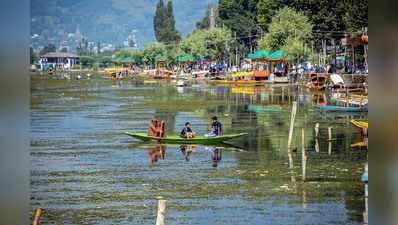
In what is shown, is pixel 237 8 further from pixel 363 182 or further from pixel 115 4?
pixel 363 182

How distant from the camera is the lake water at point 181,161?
7.22 meters

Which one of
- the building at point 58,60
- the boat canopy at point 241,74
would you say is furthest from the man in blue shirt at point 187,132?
the building at point 58,60

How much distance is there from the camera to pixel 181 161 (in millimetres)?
7719

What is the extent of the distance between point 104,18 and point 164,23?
0.50 metres

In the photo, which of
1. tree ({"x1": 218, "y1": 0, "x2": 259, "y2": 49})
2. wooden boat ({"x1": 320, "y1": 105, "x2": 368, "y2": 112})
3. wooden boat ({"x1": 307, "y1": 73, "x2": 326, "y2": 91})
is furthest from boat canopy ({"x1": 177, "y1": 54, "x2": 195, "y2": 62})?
wooden boat ({"x1": 320, "y1": 105, "x2": 368, "y2": 112})

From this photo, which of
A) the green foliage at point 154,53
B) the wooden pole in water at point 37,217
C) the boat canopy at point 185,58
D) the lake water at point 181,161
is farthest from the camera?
the boat canopy at point 185,58

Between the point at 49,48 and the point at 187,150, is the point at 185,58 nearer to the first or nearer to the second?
the point at 187,150

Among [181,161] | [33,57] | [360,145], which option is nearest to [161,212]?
[181,161]

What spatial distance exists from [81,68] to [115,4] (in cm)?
70

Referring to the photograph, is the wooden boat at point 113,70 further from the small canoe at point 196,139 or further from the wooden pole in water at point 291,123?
the wooden pole in water at point 291,123

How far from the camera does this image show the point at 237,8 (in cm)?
805

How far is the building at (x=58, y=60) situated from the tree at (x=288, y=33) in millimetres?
1584

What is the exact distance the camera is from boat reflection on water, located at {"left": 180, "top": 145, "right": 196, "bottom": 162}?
779 centimetres

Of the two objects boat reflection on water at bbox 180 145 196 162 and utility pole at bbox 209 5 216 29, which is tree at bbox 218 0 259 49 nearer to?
utility pole at bbox 209 5 216 29
